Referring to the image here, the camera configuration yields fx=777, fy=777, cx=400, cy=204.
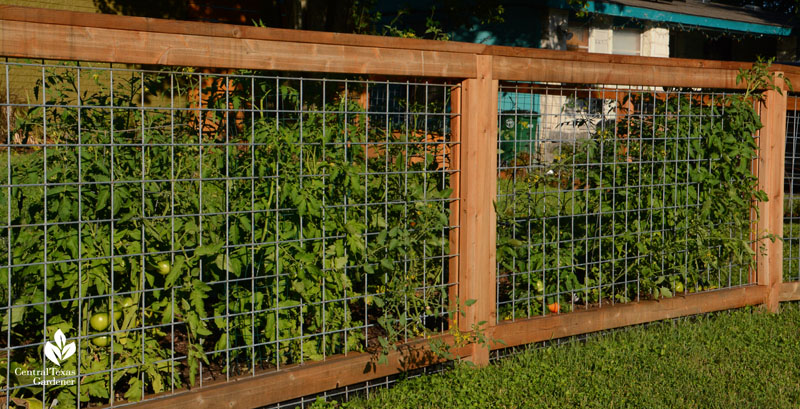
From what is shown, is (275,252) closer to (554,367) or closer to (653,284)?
(554,367)

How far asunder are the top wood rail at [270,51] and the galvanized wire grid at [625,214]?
209mm

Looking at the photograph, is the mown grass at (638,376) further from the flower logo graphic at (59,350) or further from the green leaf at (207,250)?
the flower logo graphic at (59,350)

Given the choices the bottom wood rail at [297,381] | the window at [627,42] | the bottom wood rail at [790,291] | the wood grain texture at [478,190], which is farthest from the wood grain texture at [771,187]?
the window at [627,42]

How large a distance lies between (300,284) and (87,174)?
981 millimetres

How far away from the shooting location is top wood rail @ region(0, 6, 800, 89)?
9.01 ft

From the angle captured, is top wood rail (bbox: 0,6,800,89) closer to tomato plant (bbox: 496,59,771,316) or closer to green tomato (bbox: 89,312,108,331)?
tomato plant (bbox: 496,59,771,316)

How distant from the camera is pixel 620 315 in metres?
4.62

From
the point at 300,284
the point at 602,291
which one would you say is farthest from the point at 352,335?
the point at 602,291

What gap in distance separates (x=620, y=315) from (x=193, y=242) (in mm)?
2638

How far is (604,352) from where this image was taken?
170 inches

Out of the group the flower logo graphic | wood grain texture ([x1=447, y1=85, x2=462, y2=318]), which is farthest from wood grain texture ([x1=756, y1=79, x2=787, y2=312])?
the flower logo graphic

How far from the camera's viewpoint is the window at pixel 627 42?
1697 cm

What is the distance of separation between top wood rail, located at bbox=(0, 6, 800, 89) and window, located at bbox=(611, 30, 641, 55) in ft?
42.7

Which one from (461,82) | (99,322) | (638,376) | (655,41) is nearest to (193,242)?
(99,322)
